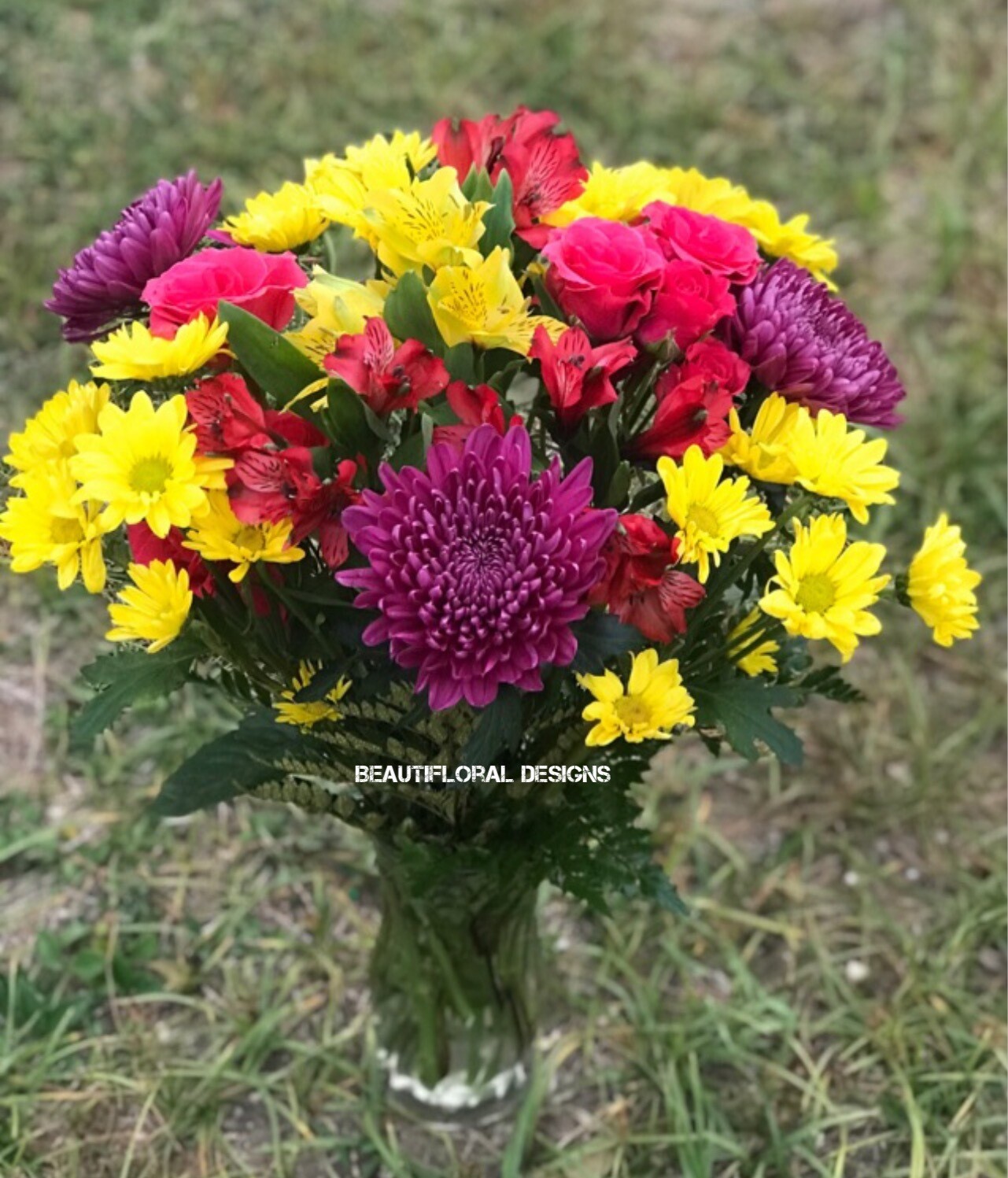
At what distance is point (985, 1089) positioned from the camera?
1.15 metres

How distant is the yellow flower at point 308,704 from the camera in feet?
2.17

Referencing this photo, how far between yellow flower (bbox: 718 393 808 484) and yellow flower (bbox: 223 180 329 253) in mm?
261

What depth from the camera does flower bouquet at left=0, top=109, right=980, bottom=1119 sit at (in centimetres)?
57

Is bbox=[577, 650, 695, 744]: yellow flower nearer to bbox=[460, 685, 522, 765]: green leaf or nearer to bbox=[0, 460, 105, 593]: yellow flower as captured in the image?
bbox=[460, 685, 522, 765]: green leaf

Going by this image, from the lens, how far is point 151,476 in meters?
0.57

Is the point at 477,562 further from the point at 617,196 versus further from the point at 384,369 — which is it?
the point at 617,196

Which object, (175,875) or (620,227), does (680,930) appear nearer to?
(175,875)

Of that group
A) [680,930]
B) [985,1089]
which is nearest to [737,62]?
[680,930]

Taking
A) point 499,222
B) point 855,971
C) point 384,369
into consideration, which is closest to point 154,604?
point 384,369

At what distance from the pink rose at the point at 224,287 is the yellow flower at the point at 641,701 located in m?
0.24

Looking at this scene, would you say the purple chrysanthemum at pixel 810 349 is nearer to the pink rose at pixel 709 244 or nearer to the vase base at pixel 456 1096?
the pink rose at pixel 709 244

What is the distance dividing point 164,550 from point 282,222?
0.66 feet

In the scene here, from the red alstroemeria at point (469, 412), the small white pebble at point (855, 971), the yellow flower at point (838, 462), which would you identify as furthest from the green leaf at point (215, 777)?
the small white pebble at point (855, 971)

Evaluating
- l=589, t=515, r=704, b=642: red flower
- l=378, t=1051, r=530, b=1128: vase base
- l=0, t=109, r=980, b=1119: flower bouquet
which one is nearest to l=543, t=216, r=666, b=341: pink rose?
l=0, t=109, r=980, b=1119: flower bouquet
